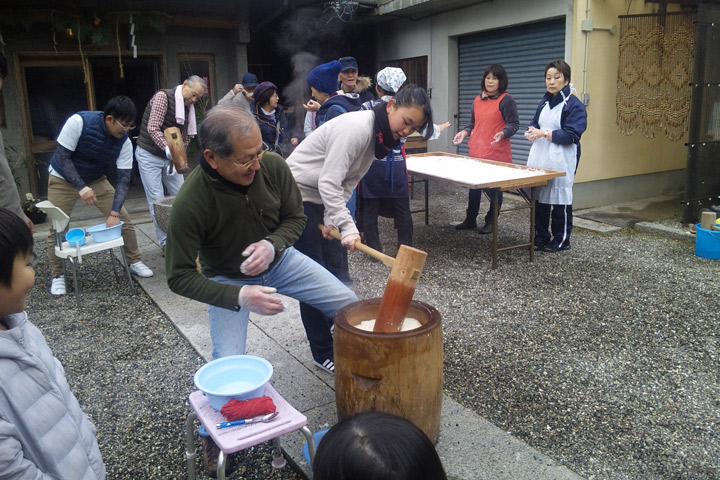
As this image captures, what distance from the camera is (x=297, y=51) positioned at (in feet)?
35.5

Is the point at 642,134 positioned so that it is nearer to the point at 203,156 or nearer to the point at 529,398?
the point at 529,398

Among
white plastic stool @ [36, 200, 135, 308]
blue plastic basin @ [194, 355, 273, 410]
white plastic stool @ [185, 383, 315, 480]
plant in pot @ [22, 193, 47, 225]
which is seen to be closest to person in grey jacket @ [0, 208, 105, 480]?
white plastic stool @ [185, 383, 315, 480]

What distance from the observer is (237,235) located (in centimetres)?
262

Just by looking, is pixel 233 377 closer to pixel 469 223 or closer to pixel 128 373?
pixel 128 373

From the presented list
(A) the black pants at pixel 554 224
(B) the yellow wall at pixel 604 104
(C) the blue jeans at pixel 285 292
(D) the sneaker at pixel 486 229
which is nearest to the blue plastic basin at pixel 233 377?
(C) the blue jeans at pixel 285 292

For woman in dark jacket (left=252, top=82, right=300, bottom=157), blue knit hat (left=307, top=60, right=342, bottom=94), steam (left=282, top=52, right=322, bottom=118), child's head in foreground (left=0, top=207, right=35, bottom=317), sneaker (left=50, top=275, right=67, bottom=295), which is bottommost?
sneaker (left=50, top=275, right=67, bottom=295)

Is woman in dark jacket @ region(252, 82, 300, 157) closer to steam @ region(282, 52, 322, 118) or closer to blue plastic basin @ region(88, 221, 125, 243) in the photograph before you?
blue plastic basin @ region(88, 221, 125, 243)

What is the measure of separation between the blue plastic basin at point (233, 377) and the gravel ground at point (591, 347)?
1421 mm

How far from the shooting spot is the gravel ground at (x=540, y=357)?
2881mm

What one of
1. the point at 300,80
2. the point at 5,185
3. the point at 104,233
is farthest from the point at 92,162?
the point at 300,80

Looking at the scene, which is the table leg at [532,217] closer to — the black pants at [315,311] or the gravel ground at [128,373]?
the black pants at [315,311]

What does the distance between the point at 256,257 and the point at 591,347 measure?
272 cm

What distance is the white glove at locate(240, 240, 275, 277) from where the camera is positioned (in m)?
2.45

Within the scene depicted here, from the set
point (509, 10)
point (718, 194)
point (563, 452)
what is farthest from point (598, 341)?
point (509, 10)
